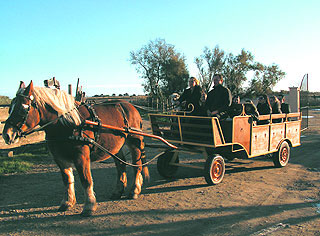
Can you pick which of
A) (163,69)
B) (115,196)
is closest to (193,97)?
(115,196)

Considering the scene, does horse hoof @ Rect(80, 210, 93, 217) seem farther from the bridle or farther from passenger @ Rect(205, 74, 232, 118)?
passenger @ Rect(205, 74, 232, 118)

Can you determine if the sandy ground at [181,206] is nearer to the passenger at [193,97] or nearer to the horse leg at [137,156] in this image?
the horse leg at [137,156]

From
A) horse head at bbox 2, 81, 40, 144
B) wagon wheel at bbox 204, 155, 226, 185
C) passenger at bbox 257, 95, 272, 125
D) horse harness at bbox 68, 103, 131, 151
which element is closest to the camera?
horse head at bbox 2, 81, 40, 144

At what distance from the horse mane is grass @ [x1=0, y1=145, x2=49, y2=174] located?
158 inches

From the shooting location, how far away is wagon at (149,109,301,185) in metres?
5.81

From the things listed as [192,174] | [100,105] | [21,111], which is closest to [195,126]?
[192,174]

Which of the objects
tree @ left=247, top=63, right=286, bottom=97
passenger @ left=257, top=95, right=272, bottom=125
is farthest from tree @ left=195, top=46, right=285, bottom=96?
passenger @ left=257, top=95, right=272, bottom=125

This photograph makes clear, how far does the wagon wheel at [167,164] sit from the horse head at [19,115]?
3283 millimetres

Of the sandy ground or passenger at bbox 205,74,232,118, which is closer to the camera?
the sandy ground

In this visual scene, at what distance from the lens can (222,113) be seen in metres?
6.04

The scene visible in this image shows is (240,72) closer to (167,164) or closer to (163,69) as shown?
(163,69)

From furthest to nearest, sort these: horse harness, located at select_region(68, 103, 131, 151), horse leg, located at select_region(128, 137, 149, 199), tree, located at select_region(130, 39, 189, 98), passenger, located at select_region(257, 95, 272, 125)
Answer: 1. tree, located at select_region(130, 39, 189, 98)
2. passenger, located at select_region(257, 95, 272, 125)
3. horse leg, located at select_region(128, 137, 149, 199)
4. horse harness, located at select_region(68, 103, 131, 151)

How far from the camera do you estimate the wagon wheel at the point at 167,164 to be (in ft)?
21.0

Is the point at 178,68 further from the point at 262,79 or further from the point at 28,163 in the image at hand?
the point at 28,163
